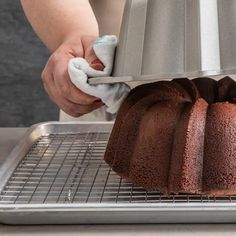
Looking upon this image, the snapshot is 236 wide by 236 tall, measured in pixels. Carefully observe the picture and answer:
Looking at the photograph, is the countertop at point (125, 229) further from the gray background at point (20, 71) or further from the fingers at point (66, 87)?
the gray background at point (20, 71)

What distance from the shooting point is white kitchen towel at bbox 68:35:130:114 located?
1.10 meters

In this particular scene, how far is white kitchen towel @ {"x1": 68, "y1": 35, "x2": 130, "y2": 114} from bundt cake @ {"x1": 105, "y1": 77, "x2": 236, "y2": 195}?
0.04 m

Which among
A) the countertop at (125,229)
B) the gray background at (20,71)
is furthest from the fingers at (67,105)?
the gray background at (20,71)

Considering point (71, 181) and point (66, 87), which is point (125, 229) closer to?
point (71, 181)

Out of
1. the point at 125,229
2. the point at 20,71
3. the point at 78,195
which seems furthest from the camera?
the point at 20,71

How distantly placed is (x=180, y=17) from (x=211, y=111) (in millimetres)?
167

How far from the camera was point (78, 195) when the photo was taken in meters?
1.05

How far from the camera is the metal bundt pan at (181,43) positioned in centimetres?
97

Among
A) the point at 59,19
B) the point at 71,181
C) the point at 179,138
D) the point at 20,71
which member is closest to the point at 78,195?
the point at 71,181

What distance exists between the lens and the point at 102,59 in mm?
1118

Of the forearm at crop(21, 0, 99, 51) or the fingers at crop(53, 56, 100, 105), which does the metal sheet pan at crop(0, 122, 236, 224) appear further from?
the forearm at crop(21, 0, 99, 51)

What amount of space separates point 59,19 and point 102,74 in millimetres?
454

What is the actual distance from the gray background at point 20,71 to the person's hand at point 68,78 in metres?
1.68

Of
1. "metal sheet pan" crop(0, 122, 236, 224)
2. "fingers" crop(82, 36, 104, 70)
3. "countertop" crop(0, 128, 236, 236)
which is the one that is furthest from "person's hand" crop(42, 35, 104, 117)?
"countertop" crop(0, 128, 236, 236)
